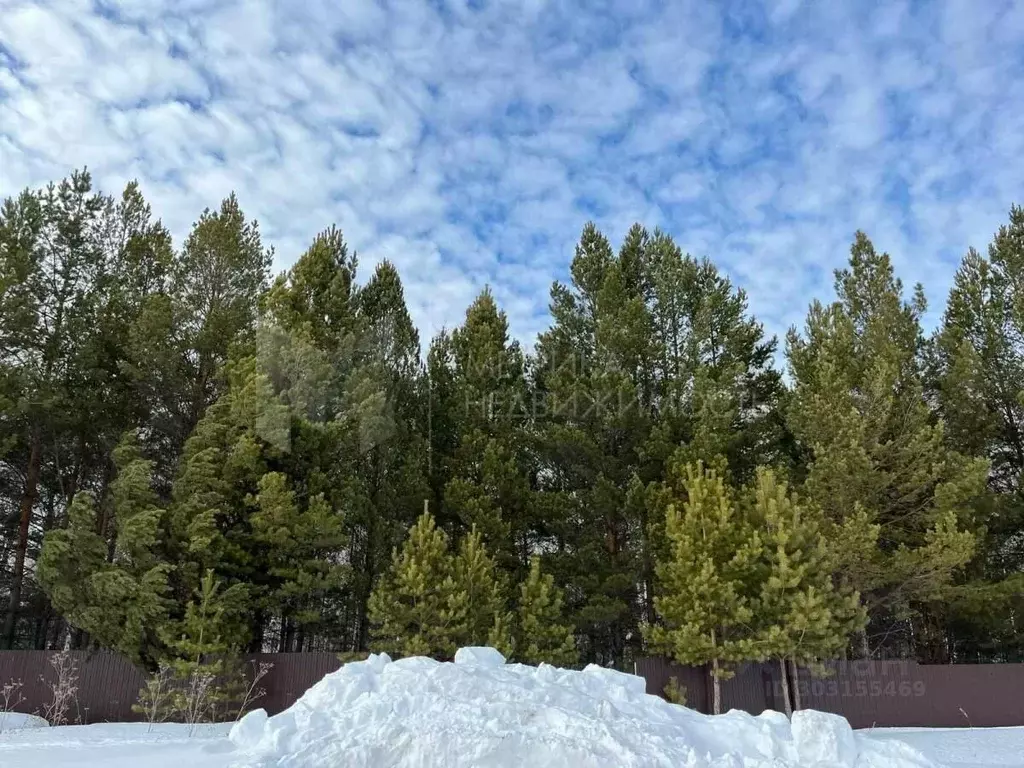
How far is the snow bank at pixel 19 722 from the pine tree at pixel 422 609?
233 inches

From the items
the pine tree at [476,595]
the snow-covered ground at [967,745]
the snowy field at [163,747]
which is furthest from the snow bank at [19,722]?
the snow-covered ground at [967,745]

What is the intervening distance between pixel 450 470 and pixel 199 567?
22.5 ft

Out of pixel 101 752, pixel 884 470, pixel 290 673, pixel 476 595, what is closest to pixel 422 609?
pixel 476 595

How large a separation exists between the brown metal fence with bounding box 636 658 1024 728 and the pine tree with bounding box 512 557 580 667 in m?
2.17

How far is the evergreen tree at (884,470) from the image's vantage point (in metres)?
16.9

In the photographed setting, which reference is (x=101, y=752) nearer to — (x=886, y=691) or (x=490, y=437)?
(x=490, y=437)

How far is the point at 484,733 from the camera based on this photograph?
636 centimetres

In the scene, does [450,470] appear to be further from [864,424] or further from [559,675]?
[559,675]

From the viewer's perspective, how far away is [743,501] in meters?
17.0

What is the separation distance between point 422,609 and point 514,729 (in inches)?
348

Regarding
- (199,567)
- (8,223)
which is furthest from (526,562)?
(8,223)

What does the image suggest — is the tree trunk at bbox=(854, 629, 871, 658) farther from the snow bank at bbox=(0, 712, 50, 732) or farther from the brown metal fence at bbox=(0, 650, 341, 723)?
the snow bank at bbox=(0, 712, 50, 732)

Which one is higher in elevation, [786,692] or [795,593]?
[795,593]

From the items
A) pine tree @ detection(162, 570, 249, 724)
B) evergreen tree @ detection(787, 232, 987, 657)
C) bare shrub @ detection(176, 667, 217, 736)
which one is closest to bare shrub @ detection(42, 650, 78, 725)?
pine tree @ detection(162, 570, 249, 724)
